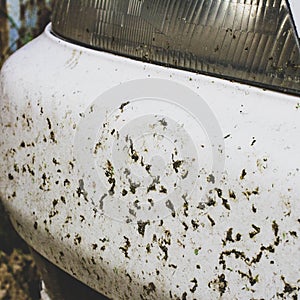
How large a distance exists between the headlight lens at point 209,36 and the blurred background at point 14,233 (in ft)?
3.57

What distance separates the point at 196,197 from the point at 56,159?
12.8 inches

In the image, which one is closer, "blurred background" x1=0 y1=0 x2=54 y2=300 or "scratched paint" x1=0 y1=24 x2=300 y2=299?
"scratched paint" x1=0 y1=24 x2=300 y2=299

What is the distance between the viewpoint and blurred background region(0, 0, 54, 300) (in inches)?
84.3

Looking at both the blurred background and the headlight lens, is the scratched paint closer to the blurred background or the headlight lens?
the headlight lens

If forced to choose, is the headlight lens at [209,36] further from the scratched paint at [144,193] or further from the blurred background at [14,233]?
the blurred background at [14,233]

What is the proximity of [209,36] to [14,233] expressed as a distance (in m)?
1.39

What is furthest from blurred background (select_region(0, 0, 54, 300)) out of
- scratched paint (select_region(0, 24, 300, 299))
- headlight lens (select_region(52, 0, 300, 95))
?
headlight lens (select_region(52, 0, 300, 95))

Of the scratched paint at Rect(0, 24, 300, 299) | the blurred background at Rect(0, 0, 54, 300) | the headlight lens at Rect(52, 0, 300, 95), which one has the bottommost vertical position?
the blurred background at Rect(0, 0, 54, 300)

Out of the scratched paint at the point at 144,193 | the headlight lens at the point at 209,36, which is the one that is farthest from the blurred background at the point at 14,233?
the headlight lens at the point at 209,36

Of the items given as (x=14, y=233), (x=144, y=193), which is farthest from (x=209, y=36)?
(x=14, y=233)

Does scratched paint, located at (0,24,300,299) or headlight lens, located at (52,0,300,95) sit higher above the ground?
headlight lens, located at (52,0,300,95)

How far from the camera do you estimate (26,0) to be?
264cm

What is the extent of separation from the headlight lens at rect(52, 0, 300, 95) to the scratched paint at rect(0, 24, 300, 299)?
27 millimetres

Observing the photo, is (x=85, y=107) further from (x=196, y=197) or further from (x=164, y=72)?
(x=196, y=197)
